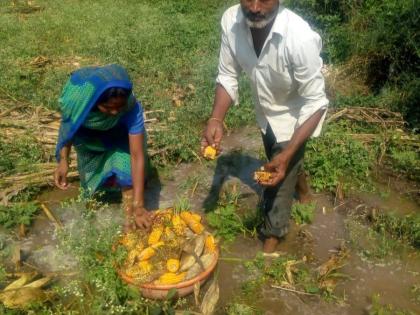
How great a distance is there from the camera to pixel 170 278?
2.94 metres

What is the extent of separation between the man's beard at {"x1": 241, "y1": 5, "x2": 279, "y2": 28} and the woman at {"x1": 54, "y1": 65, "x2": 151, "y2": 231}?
92 cm

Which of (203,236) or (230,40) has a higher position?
(230,40)

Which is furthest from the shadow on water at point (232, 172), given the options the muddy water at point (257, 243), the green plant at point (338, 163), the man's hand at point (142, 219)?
the man's hand at point (142, 219)

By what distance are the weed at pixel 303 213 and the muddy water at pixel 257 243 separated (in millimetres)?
56

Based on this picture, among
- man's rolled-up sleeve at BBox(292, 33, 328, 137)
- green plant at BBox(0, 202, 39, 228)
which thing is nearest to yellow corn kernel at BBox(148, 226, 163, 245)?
man's rolled-up sleeve at BBox(292, 33, 328, 137)

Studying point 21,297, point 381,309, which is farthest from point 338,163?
point 21,297

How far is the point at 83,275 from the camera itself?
3.06 meters

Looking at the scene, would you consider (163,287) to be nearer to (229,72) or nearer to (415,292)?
(229,72)

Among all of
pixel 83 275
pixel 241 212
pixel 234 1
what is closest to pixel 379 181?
pixel 241 212

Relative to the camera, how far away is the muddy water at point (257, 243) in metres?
3.26

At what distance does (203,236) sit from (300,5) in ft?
16.2

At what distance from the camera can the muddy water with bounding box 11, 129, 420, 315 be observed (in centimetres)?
326

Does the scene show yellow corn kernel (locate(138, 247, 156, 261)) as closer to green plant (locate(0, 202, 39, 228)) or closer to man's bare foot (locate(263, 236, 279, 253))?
man's bare foot (locate(263, 236, 279, 253))

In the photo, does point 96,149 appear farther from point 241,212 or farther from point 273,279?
point 273,279
